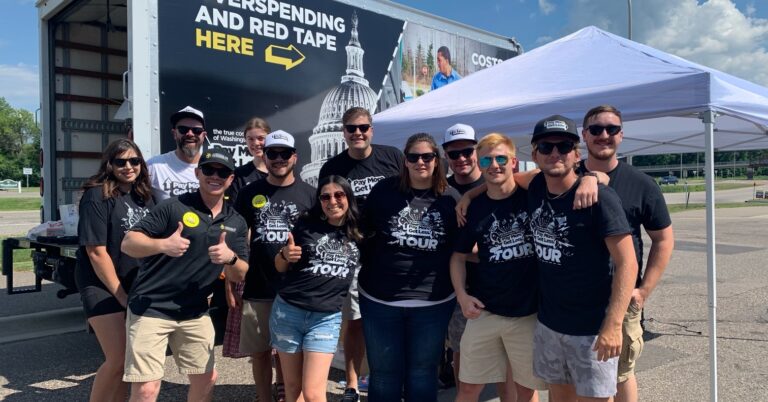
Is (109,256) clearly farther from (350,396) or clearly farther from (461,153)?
(461,153)

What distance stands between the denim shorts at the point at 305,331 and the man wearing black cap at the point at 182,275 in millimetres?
321

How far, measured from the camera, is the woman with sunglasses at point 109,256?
2.65 metres

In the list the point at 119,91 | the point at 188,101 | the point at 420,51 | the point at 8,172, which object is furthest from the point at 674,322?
the point at 8,172

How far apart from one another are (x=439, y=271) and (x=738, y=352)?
3434 mm

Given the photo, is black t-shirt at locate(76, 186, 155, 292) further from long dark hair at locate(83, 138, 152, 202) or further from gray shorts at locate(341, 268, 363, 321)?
gray shorts at locate(341, 268, 363, 321)

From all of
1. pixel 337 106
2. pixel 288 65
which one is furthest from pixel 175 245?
pixel 337 106

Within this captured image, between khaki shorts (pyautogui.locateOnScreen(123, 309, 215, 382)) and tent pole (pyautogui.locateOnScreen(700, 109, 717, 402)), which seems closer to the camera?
khaki shorts (pyautogui.locateOnScreen(123, 309, 215, 382))

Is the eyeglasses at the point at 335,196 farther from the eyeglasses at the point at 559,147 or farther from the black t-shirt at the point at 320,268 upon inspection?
the eyeglasses at the point at 559,147

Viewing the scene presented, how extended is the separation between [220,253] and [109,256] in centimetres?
70

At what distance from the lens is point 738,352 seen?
4.49 metres

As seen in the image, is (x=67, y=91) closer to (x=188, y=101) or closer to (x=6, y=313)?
(x=188, y=101)

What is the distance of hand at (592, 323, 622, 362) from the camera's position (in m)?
2.04

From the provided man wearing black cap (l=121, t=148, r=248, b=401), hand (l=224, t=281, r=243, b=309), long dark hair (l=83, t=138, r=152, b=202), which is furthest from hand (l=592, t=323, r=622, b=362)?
long dark hair (l=83, t=138, r=152, b=202)

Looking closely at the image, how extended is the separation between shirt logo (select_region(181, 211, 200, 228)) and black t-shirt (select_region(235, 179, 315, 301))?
1.40 feet
